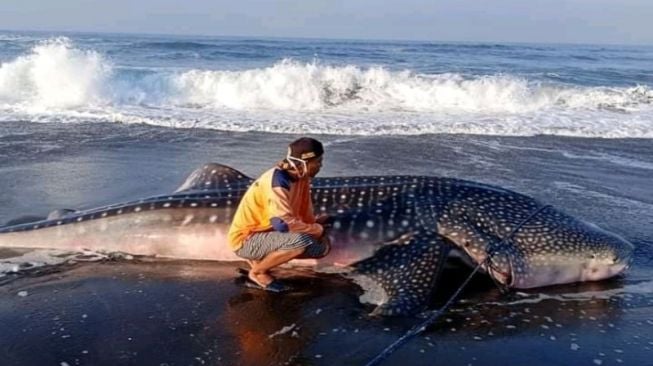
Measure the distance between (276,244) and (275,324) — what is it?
796 millimetres

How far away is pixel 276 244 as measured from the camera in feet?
19.3

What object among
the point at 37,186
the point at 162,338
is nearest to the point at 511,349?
the point at 162,338

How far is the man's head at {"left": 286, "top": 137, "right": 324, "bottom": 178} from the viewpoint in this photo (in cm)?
556

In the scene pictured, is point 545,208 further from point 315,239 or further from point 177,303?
point 177,303

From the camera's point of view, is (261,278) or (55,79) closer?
(261,278)

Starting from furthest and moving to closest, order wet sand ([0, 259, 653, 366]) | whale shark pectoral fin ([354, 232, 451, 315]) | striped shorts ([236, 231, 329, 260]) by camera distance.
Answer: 1. striped shorts ([236, 231, 329, 260])
2. whale shark pectoral fin ([354, 232, 451, 315])
3. wet sand ([0, 259, 653, 366])

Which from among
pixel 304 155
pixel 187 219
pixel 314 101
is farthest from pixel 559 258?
pixel 314 101

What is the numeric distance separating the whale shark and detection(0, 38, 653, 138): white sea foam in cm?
990

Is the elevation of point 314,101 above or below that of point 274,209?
below

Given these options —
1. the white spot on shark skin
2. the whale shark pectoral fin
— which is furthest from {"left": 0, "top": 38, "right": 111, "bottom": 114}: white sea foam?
the whale shark pectoral fin

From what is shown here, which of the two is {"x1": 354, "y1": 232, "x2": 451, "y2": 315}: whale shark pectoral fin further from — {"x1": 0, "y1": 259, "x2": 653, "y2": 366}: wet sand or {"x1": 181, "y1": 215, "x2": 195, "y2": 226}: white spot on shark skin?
{"x1": 181, "y1": 215, "x2": 195, "y2": 226}: white spot on shark skin

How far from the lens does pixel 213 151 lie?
13383mm

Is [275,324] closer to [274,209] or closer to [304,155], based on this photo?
[274,209]

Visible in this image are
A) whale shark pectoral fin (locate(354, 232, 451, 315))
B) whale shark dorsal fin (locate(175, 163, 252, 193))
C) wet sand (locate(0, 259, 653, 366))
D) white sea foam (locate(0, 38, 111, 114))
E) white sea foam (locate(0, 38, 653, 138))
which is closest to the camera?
wet sand (locate(0, 259, 653, 366))
